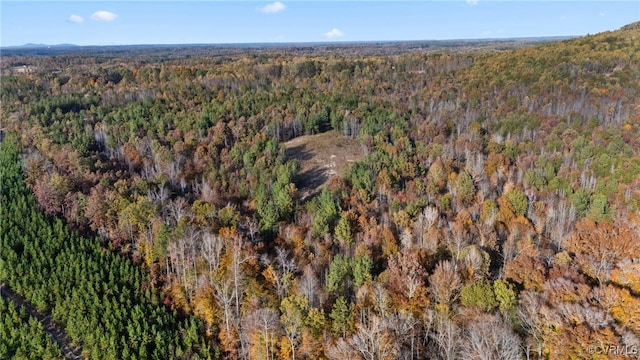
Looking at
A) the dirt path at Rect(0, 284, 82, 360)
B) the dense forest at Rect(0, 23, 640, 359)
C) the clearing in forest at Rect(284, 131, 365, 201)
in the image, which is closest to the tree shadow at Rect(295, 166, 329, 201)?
the clearing in forest at Rect(284, 131, 365, 201)

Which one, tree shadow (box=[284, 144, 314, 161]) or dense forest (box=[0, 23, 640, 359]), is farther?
tree shadow (box=[284, 144, 314, 161])

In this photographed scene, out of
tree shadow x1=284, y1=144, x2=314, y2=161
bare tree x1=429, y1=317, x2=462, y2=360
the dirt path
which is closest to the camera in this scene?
bare tree x1=429, y1=317, x2=462, y2=360

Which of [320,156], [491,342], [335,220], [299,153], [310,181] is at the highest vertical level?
[491,342]

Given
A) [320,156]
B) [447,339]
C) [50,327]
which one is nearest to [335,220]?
[447,339]

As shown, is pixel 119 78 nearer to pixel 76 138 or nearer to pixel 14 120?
pixel 14 120

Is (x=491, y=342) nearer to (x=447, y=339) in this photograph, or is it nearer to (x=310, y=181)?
(x=447, y=339)

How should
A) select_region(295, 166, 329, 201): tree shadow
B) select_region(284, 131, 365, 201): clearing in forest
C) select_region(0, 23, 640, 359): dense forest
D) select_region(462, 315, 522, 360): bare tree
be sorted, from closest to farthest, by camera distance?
select_region(462, 315, 522, 360): bare tree
select_region(0, 23, 640, 359): dense forest
select_region(295, 166, 329, 201): tree shadow
select_region(284, 131, 365, 201): clearing in forest

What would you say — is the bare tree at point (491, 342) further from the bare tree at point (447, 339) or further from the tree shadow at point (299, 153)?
the tree shadow at point (299, 153)

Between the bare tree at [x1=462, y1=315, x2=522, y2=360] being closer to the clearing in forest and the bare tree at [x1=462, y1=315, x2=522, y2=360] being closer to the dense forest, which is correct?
the dense forest
